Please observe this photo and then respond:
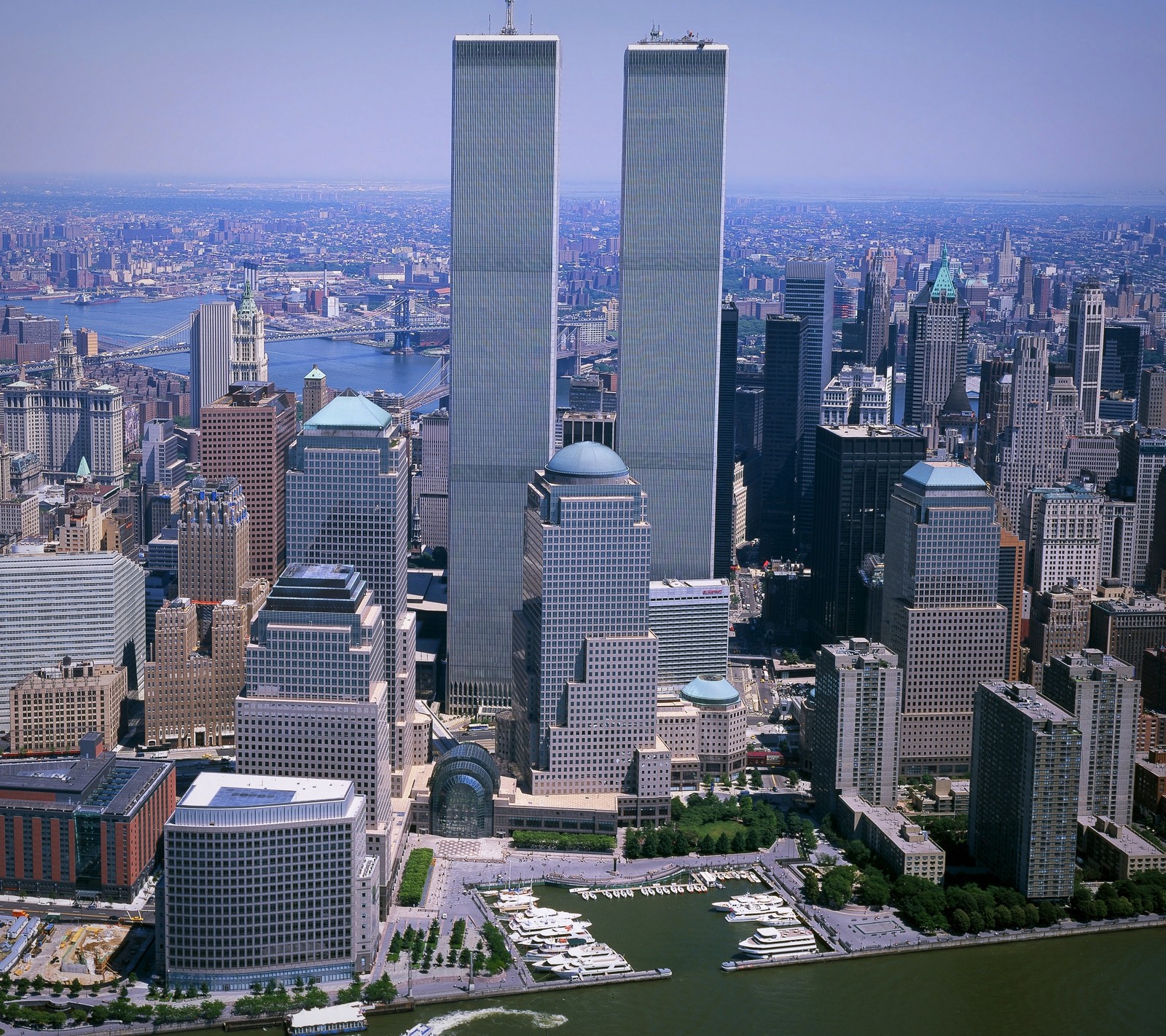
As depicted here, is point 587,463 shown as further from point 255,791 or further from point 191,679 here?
point 191,679

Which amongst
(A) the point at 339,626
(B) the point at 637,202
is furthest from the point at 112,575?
(B) the point at 637,202

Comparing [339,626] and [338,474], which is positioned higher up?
[338,474]

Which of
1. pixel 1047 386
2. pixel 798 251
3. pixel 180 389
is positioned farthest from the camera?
pixel 798 251

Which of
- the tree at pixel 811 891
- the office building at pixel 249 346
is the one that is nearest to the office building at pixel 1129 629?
the tree at pixel 811 891

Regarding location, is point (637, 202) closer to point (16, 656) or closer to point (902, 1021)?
point (16, 656)

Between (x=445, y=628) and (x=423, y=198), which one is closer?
(x=445, y=628)

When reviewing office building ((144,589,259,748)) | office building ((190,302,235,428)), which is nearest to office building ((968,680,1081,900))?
office building ((144,589,259,748))

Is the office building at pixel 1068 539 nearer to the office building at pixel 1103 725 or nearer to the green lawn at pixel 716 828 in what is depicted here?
the office building at pixel 1103 725

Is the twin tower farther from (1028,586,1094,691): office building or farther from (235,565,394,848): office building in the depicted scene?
(235,565,394,848): office building
